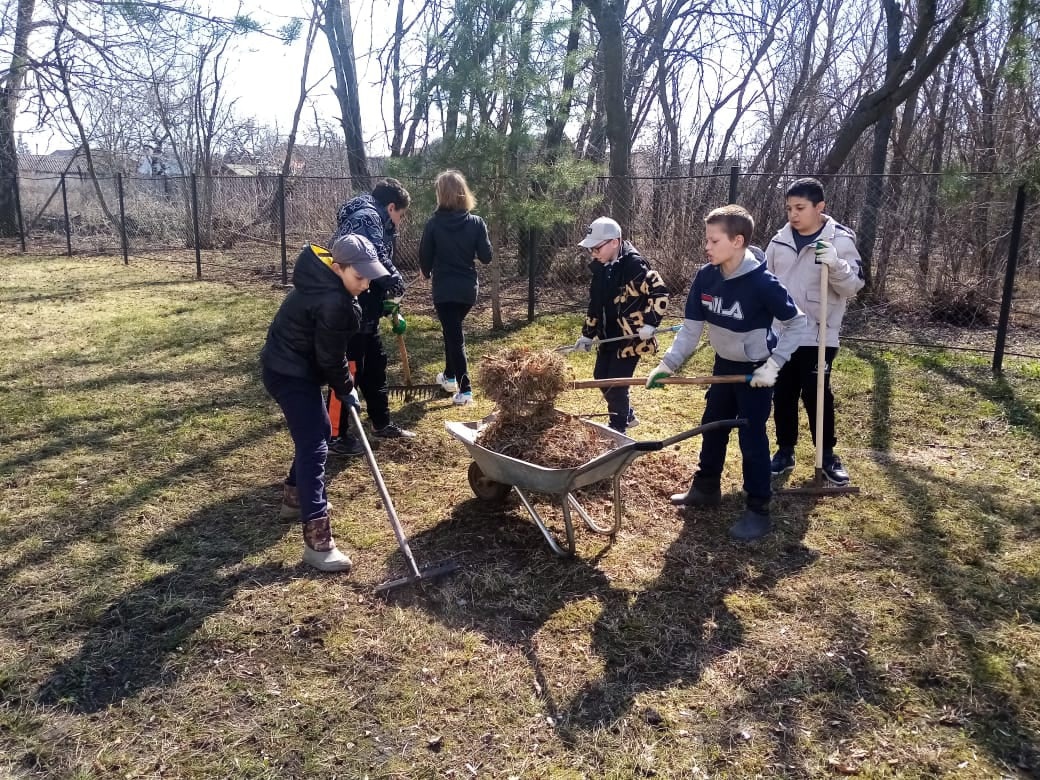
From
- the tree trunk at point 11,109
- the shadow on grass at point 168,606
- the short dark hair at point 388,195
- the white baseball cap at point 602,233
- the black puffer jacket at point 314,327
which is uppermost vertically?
the tree trunk at point 11,109

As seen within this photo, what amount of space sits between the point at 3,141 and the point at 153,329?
13914 mm

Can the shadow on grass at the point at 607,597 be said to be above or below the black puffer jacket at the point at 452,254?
below

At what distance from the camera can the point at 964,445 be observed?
5191 mm

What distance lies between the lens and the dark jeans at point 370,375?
4.95 meters

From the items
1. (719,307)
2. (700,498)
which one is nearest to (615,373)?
(700,498)

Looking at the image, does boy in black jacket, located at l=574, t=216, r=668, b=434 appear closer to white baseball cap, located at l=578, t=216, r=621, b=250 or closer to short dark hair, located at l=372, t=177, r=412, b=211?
white baseball cap, located at l=578, t=216, r=621, b=250

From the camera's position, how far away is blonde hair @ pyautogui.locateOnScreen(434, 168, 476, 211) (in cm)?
586

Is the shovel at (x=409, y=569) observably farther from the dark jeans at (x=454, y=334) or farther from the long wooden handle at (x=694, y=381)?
the dark jeans at (x=454, y=334)

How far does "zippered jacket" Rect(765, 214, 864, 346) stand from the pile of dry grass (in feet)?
5.00

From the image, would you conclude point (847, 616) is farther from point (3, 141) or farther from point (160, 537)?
point (3, 141)

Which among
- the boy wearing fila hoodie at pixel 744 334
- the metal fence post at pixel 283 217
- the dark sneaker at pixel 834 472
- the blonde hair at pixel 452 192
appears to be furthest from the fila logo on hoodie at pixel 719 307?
the metal fence post at pixel 283 217

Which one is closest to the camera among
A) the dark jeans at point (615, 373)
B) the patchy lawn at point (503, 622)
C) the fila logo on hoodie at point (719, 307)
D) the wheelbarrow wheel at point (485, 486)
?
the patchy lawn at point (503, 622)

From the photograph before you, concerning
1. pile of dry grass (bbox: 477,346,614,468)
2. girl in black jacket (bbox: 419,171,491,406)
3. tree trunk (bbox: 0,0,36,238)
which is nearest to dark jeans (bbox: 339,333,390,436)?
girl in black jacket (bbox: 419,171,491,406)

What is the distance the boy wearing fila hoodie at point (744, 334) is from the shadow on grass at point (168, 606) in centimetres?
231
